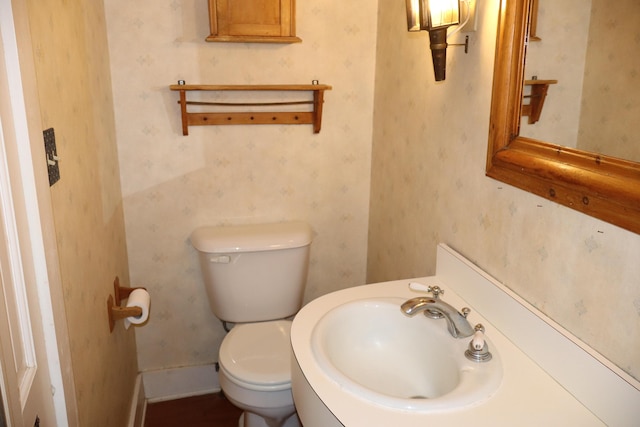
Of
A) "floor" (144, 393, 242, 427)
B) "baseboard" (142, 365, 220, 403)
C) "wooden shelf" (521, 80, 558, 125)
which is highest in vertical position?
"wooden shelf" (521, 80, 558, 125)

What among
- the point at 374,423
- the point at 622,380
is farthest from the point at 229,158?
the point at 622,380

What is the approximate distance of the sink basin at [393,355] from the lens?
1134 millimetres

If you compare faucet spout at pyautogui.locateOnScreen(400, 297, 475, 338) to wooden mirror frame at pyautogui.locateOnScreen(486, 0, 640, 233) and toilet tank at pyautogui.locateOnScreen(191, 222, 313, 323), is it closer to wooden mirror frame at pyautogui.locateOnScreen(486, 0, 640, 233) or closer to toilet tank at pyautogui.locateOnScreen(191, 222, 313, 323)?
wooden mirror frame at pyautogui.locateOnScreen(486, 0, 640, 233)

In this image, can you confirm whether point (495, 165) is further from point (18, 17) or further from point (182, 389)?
point (182, 389)

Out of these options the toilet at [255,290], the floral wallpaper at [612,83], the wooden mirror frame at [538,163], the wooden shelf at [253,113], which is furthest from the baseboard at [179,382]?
the floral wallpaper at [612,83]

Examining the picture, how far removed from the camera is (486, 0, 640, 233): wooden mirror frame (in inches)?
36.9

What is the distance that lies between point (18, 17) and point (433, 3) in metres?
0.95

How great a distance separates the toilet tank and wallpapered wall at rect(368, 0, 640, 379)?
0.37 meters

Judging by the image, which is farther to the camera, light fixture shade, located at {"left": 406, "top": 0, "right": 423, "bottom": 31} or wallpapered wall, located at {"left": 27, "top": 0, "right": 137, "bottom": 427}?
light fixture shade, located at {"left": 406, "top": 0, "right": 423, "bottom": 31}

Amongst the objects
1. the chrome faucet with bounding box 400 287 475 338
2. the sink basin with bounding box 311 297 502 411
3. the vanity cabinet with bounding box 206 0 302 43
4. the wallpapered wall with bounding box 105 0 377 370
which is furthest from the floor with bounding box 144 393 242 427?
the vanity cabinet with bounding box 206 0 302 43

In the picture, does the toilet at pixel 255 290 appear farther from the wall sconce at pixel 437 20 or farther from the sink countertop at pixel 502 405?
the wall sconce at pixel 437 20

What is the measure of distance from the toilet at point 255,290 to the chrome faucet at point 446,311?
2.52 ft

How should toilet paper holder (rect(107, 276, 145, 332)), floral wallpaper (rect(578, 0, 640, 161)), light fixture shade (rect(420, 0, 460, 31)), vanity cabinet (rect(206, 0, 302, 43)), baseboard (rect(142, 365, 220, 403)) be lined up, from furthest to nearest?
baseboard (rect(142, 365, 220, 403))
vanity cabinet (rect(206, 0, 302, 43))
toilet paper holder (rect(107, 276, 145, 332))
light fixture shade (rect(420, 0, 460, 31))
floral wallpaper (rect(578, 0, 640, 161))

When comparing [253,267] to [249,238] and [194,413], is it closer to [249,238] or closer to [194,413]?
[249,238]
